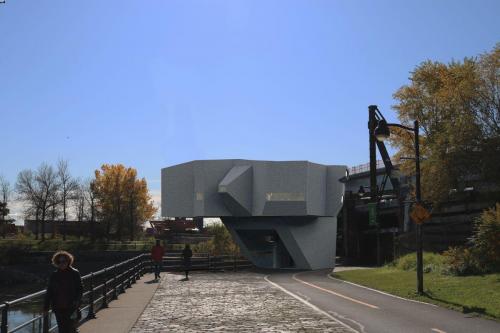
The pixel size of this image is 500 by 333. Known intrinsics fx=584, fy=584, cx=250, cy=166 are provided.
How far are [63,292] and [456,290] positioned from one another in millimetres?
14177

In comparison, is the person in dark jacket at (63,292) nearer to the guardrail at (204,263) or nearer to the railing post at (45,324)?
the railing post at (45,324)

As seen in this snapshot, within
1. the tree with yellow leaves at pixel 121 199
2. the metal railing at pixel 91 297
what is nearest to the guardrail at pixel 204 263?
the metal railing at pixel 91 297

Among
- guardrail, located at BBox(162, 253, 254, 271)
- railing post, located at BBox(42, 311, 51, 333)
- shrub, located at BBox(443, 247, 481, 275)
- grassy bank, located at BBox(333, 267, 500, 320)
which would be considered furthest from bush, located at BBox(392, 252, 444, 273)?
railing post, located at BBox(42, 311, 51, 333)

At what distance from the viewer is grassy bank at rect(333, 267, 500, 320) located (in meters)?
15.0

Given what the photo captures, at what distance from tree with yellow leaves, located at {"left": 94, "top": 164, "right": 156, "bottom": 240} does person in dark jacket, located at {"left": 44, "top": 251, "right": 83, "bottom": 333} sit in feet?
240

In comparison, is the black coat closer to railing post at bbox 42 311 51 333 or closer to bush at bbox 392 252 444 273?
railing post at bbox 42 311 51 333

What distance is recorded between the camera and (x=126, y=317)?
13562 mm

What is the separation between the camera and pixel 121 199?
8544 centimetres

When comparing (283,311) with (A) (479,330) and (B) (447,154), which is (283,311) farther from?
(B) (447,154)

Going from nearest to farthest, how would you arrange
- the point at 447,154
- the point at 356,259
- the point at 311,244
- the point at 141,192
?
the point at 447,154, the point at 311,244, the point at 356,259, the point at 141,192

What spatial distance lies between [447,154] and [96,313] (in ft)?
75.6

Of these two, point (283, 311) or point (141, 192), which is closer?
point (283, 311)

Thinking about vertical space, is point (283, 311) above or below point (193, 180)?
below

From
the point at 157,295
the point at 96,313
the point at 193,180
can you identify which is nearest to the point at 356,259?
the point at 193,180
